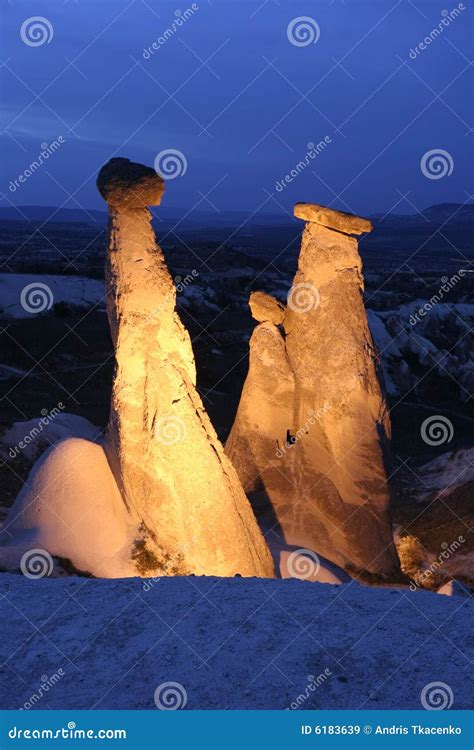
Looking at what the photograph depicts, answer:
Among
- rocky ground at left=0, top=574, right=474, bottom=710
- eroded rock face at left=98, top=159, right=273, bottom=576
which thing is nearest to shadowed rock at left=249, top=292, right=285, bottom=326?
eroded rock face at left=98, top=159, right=273, bottom=576

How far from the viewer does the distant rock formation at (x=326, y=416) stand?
7.80 m

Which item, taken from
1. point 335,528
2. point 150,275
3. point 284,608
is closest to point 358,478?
point 335,528

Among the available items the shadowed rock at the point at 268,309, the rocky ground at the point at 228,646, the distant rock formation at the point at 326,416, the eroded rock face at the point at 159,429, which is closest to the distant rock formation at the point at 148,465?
the eroded rock face at the point at 159,429

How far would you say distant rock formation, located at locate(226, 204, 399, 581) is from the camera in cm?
780

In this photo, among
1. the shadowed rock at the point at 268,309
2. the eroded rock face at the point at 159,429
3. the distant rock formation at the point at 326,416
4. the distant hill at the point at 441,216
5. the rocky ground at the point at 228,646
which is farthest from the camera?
the distant hill at the point at 441,216

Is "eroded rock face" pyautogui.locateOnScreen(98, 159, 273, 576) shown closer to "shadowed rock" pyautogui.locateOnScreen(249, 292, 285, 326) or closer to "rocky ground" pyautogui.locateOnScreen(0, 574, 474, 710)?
"rocky ground" pyautogui.locateOnScreen(0, 574, 474, 710)

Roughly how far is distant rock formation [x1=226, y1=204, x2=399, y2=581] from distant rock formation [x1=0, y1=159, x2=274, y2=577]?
1489 mm

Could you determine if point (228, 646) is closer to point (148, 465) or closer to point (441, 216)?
point (148, 465)

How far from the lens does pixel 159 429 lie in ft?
20.7

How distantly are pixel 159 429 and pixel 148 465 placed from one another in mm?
339

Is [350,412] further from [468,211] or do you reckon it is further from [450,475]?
[468,211]

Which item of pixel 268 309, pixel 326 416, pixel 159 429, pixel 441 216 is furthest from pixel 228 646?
pixel 441 216

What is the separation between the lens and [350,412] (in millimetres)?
7918

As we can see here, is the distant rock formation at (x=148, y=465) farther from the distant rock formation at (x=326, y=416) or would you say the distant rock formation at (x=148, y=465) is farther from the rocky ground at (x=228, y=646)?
the rocky ground at (x=228, y=646)
